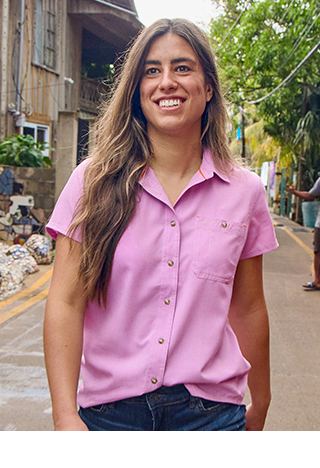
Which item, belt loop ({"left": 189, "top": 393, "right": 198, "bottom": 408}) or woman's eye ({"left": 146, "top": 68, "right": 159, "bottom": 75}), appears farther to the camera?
woman's eye ({"left": 146, "top": 68, "right": 159, "bottom": 75})

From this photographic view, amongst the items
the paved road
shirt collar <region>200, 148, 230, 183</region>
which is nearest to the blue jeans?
shirt collar <region>200, 148, 230, 183</region>

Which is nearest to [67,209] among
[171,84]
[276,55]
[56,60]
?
[171,84]

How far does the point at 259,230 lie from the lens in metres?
1.76

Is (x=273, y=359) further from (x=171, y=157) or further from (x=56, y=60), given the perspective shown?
(x=56, y=60)

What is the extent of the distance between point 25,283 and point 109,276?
6.18m

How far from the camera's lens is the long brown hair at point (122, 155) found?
1516 millimetres

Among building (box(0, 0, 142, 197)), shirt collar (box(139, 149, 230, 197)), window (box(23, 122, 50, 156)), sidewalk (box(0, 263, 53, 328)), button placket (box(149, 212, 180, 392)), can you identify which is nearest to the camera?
button placket (box(149, 212, 180, 392))

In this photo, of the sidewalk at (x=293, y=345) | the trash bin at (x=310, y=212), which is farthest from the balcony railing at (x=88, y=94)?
the sidewalk at (x=293, y=345)

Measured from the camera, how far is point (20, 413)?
363cm

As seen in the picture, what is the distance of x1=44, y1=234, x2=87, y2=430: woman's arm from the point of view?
4.91ft

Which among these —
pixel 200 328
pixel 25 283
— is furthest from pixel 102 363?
pixel 25 283

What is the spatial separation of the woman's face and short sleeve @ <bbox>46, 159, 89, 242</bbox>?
12.3 inches

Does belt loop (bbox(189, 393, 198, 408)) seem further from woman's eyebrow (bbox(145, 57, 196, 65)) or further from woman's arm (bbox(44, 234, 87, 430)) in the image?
woman's eyebrow (bbox(145, 57, 196, 65))

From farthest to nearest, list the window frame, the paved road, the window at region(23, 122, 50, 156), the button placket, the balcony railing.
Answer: the balcony railing < the window at region(23, 122, 50, 156) < the window frame < the paved road < the button placket
